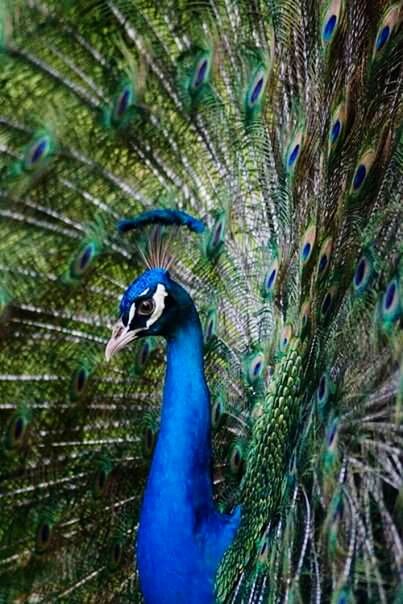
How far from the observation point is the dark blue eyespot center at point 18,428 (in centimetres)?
319

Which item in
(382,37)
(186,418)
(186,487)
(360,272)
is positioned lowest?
(186,487)

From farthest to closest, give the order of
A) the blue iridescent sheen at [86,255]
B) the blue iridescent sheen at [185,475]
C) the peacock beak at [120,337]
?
the blue iridescent sheen at [86,255]
the blue iridescent sheen at [185,475]
the peacock beak at [120,337]

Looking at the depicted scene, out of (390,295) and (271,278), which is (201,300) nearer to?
(271,278)

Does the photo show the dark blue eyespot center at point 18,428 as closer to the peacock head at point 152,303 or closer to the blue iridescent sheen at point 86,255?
the blue iridescent sheen at point 86,255

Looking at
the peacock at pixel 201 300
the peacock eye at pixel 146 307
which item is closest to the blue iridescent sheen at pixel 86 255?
the peacock at pixel 201 300

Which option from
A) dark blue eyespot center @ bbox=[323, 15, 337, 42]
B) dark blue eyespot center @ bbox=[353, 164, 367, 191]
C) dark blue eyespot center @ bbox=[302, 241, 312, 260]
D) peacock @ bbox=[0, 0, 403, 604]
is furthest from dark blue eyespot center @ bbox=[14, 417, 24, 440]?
dark blue eyespot center @ bbox=[323, 15, 337, 42]

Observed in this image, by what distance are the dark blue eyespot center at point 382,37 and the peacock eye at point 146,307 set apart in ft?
2.03

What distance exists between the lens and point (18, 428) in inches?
126

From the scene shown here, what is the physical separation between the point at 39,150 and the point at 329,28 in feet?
2.12

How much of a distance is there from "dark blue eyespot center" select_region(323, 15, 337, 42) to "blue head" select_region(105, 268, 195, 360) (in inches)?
20.7

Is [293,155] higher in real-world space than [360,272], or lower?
higher

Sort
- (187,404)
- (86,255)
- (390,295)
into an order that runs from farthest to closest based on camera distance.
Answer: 1. (86,255)
2. (187,404)
3. (390,295)

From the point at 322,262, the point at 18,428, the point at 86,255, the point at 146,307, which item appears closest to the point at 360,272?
the point at 322,262

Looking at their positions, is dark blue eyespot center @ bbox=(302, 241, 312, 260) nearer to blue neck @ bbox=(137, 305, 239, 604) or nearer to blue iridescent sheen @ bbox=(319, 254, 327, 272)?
blue iridescent sheen @ bbox=(319, 254, 327, 272)
